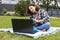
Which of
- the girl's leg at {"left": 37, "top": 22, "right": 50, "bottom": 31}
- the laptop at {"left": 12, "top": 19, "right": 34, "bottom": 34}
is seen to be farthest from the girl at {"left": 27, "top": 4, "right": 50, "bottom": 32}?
the laptop at {"left": 12, "top": 19, "right": 34, "bottom": 34}

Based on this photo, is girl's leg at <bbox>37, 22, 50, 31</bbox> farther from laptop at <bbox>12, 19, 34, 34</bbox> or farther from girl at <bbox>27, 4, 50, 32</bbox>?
laptop at <bbox>12, 19, 34, 34</bbox>

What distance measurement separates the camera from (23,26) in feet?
29.9

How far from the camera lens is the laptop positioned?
894 centimetres

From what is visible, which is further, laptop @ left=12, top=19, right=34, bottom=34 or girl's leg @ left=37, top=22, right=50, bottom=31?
girl's leg @ left=37, top=22, right=50, bottom=31

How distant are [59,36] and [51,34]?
502 mm

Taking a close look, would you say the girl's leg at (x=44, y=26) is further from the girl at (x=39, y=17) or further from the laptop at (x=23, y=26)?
the laptop at (x=23, y=26)

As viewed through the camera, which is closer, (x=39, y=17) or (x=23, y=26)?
(x=23, y=26)

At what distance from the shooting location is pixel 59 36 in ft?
30.7

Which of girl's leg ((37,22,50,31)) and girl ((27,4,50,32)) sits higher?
girl ((27,4,50,32))

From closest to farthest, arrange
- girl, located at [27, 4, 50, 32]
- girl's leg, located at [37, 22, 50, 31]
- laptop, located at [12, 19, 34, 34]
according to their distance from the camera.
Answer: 1. laptop, located at [12, 19, 34, 34]
2. girl, located at [27, 4, 50, 32]
3. girl's leg, located at [37, 22, 50, 31]

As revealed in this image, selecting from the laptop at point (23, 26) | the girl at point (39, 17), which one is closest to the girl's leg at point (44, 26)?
the girl at point (39, 17)

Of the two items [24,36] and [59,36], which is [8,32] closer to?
[24,36]

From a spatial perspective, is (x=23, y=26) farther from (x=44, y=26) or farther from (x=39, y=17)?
(x=44, y=26)

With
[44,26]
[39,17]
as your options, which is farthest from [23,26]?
[44,26]
